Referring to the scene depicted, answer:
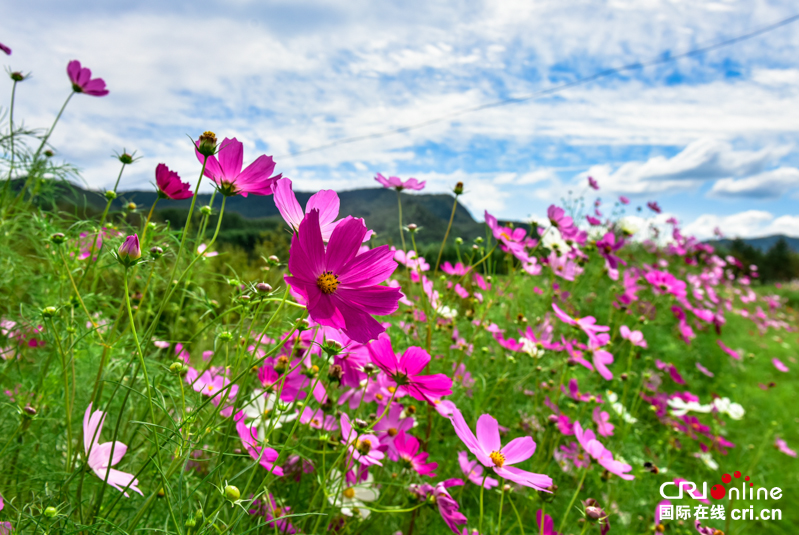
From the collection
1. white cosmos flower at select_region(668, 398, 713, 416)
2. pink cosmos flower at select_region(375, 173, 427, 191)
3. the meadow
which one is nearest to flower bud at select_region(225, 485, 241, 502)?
the meadow

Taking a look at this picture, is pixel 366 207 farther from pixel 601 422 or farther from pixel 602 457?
pixel 602 457

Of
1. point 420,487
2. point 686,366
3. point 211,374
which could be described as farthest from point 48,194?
point 686,366

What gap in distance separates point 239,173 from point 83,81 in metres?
0.90

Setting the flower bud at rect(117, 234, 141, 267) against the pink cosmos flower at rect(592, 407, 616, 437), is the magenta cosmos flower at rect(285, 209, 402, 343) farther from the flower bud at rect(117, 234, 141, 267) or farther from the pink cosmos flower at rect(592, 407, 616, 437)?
the pink cosmos flower at rect(592, 407, 616, 437)

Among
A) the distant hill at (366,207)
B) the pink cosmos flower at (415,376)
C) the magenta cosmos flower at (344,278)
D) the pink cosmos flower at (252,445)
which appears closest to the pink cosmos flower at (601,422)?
the distant hill at (366,207)

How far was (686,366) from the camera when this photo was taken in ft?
Answer: 8.86

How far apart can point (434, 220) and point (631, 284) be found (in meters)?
2.64

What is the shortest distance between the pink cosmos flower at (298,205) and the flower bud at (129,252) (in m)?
0.14

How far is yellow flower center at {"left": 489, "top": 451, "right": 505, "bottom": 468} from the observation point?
24.1 inches

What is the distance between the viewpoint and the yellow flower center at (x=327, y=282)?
43 centimetres

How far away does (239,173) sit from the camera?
498 millimetres

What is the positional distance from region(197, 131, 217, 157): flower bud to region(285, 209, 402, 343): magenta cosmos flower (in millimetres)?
132

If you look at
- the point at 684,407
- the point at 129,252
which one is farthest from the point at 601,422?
the point at 129,252

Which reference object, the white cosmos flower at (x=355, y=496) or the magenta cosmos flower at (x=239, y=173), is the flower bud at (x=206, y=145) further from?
the white cosmos flower at (x=355, y=496)
